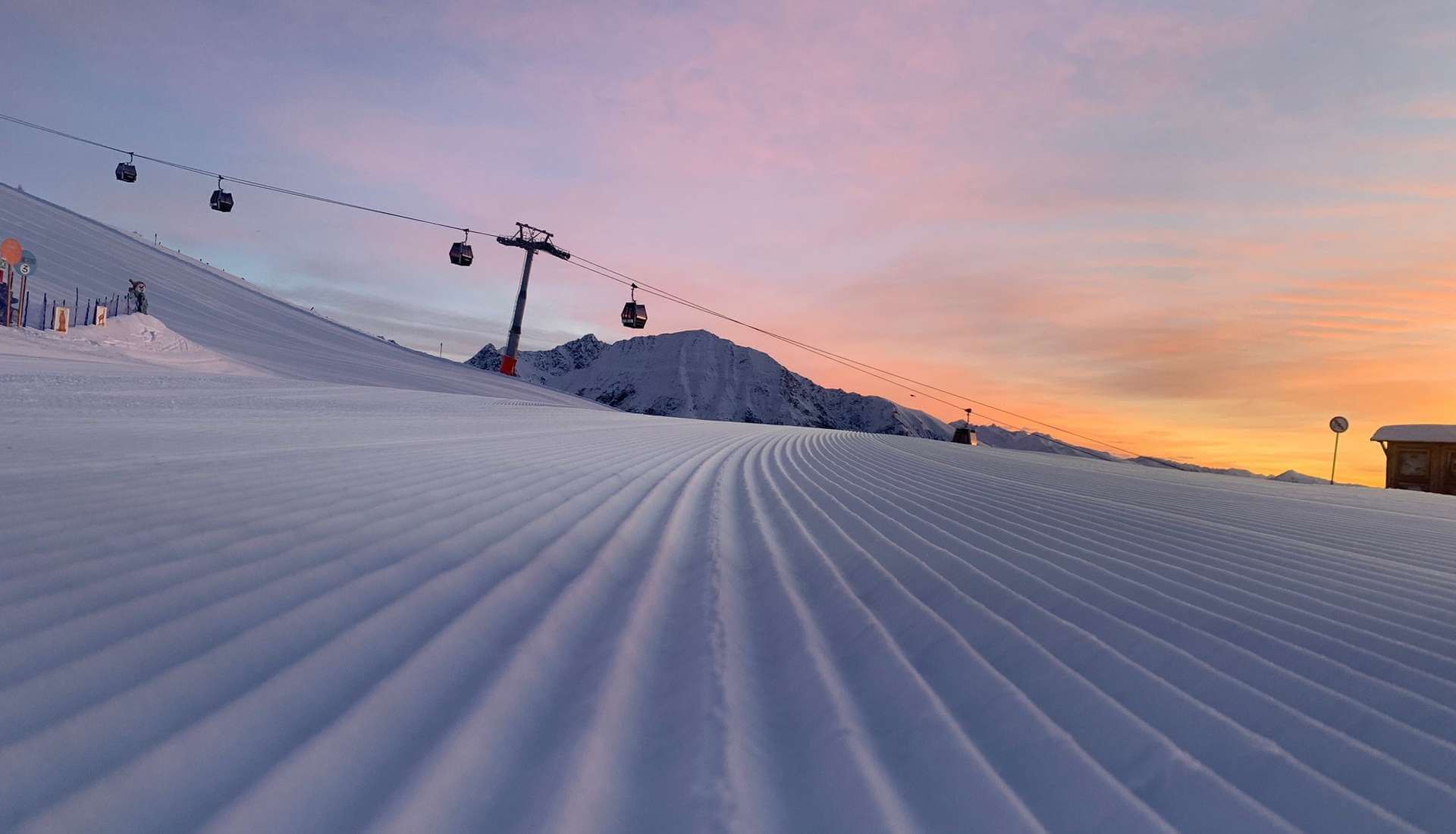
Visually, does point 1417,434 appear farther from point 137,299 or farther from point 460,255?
point 137,299

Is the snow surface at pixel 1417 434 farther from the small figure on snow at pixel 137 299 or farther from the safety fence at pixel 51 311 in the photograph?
the small figure on snow at pixel 137 299

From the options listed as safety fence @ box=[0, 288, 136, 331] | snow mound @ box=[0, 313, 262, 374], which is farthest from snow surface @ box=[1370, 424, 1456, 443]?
safety fence @ box=[0, 288, 136, 331]

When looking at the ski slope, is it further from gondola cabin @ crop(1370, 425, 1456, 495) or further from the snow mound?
gondola cabin @ crop(1370, 425, 1456, 495)

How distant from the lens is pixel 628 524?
13.2 feet

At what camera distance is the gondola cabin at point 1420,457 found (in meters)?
23.1

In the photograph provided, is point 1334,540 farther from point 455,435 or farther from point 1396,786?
point 455,435

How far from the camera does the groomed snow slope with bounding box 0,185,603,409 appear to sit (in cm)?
2444

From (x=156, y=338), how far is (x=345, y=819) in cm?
2501

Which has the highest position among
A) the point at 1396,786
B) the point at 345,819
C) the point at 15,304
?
the point at 15,304

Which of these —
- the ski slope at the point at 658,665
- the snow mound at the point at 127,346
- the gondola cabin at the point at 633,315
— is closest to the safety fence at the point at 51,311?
the snow mound at the point at 127,346

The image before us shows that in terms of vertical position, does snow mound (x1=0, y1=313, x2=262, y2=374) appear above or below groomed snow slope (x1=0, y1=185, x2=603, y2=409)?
below

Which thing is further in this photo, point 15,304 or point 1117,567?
point 15,304

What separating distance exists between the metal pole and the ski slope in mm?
33850

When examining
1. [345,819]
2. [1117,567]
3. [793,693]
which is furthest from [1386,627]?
[345,819]
